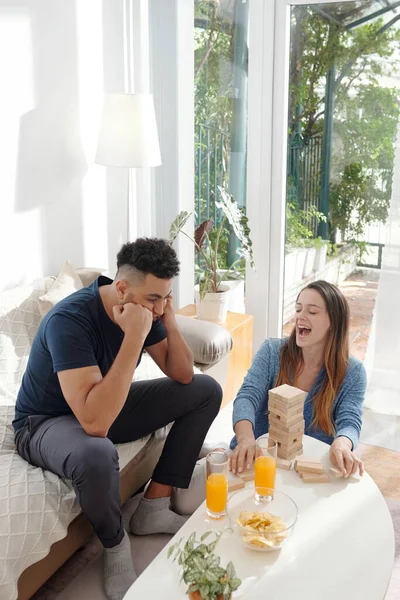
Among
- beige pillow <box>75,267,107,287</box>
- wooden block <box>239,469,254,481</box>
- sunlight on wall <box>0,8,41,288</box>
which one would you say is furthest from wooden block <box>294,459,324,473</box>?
sunlight on wall <box>0,8,41,288</box>

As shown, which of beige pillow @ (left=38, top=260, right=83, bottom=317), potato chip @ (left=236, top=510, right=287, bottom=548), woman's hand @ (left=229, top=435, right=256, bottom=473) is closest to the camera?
potato chip @ (left=236, top=510, right=287, bottom=548)

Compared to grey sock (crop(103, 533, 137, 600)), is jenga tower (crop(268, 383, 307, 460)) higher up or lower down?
higher up

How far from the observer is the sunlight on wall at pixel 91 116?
3.21 metres

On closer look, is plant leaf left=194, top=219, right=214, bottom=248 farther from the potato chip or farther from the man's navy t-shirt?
the potato chip

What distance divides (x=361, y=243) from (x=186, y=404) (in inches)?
63.8

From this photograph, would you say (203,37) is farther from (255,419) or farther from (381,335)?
(255,419)

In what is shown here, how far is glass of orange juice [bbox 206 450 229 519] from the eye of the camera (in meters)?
1.77

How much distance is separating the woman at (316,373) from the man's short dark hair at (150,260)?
0.48 m

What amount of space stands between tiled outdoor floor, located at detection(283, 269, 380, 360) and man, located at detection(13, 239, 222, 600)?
1.43 m

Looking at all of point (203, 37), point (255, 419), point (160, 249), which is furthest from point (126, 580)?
point (203, 37)

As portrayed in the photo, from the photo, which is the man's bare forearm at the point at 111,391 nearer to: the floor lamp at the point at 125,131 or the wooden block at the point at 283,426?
the wooden block at the point at 283,426

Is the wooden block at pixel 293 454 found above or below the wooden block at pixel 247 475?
above

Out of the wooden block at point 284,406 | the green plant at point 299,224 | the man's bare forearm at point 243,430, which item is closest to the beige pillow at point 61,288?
the man's bare forearm at point 243,430

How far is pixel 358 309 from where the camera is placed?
12.1 ft
